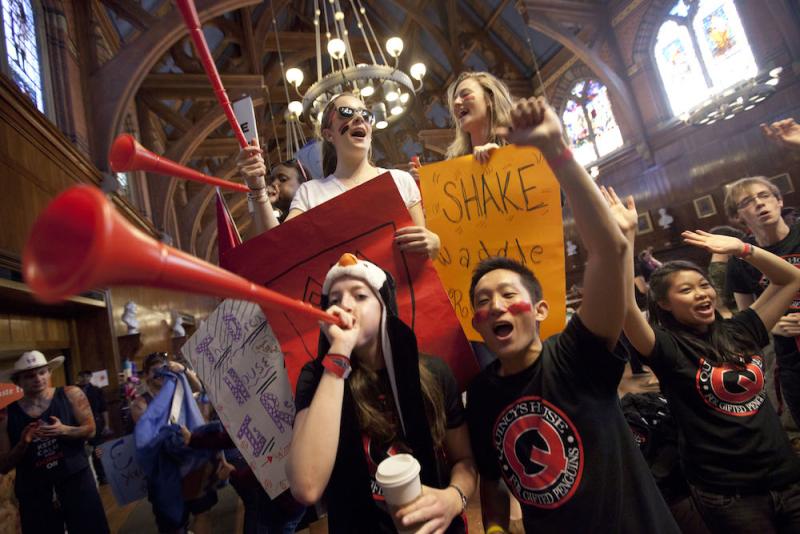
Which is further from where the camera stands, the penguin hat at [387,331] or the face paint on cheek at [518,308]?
the face paint on cheek at [518,308]

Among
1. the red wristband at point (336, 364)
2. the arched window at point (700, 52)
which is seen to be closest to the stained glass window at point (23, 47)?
the red wristband at point (336, 364)

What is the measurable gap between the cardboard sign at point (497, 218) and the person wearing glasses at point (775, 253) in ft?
4.57

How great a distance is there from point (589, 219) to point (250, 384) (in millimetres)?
1031

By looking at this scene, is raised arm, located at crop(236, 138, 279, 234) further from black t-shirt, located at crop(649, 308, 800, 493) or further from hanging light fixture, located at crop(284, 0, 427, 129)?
hanging light fixture, located at crop(284, 0, 427, 129)

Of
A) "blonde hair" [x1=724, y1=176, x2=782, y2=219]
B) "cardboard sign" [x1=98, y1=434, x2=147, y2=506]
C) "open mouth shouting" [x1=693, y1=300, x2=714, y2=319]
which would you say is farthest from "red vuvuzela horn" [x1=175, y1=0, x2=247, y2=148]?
"cardboard sign" [x1=98, y1=434, x2=147, y2=506]

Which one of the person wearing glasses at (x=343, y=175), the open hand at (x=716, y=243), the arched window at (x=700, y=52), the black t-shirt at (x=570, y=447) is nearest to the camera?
the black t-shirt at (x=570, y=447)

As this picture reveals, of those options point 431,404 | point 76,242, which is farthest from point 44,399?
point 76,242

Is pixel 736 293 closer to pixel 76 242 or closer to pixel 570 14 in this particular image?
pixel 76 242

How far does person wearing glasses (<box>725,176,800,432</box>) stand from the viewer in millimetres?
2027

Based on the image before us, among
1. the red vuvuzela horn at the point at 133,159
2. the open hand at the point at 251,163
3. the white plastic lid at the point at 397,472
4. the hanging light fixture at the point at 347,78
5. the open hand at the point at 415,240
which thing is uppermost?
the hanging light fixture at the point at 347,78

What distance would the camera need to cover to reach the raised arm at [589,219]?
804 mm

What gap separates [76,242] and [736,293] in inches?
109

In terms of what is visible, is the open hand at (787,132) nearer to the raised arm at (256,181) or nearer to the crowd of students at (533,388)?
the crowd of students at (533,388)

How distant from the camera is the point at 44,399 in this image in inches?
114
